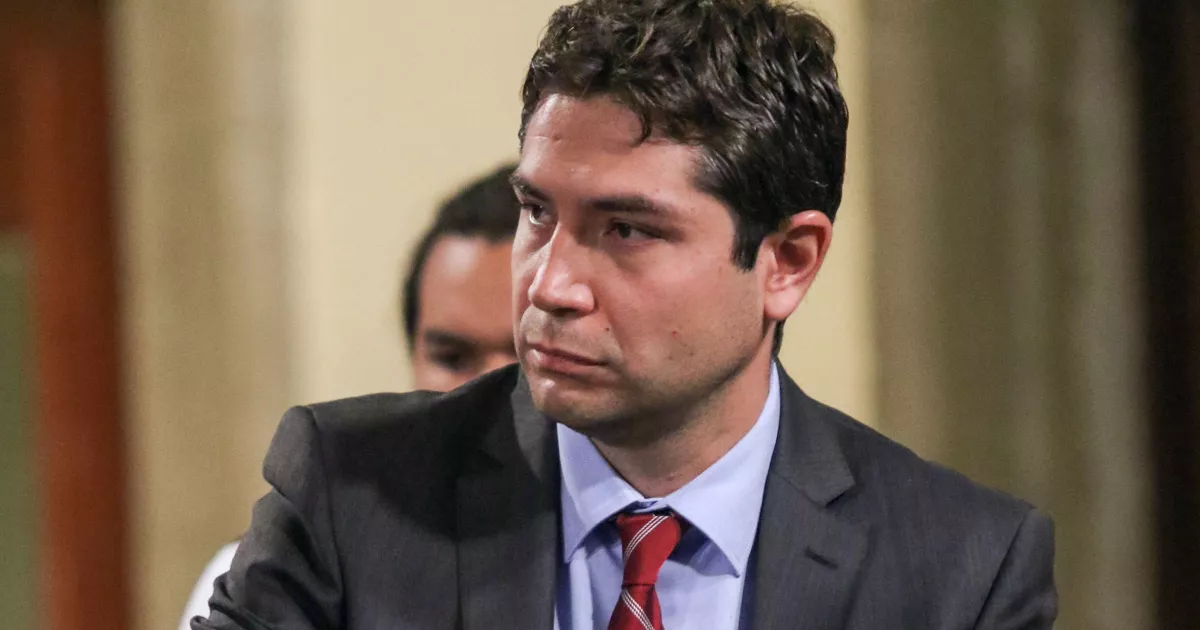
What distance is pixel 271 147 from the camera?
2.32 meters

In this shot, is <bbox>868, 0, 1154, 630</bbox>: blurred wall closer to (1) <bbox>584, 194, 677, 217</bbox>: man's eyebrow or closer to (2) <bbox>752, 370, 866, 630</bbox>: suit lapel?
(2) <bbox>752, 370, 866, 630</bbox>: suit lapel

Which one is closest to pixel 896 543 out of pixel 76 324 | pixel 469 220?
pixel 469 220

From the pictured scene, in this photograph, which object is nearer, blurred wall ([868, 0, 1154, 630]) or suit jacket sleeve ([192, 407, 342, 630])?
suit jacket sleeve ([192, 407, 342, 630])

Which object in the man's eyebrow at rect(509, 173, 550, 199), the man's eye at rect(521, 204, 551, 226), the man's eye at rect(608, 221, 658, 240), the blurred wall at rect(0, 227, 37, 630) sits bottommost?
the blurred wall at rect(0, 227, 37, 630)

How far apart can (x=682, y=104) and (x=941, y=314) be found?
1297 mm

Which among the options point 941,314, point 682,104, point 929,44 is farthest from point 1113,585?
point 682,104

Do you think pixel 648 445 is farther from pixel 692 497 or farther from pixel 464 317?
pixel 464 317

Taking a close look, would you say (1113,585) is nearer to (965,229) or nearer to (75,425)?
(965,229)

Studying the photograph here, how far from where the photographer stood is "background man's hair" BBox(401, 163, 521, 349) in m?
2.00

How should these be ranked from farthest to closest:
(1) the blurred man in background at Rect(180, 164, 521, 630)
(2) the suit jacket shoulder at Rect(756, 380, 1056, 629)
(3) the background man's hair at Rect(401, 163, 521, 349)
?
(3) the background man's hair at Rect(401, 163, 521, 349), (1) the blurred man in background at Rect(180, 164, 521, 630), (2) the suit jacket shoulder at Rect(756, 380, 1056, 629)

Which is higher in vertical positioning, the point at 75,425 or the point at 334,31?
the point at 334,31

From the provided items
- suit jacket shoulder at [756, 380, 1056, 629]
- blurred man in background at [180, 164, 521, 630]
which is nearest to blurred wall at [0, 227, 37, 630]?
blurred man in background at [180, 164, 521, 630]

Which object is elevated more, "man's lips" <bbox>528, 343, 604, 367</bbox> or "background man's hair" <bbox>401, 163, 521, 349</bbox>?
"background man's hair" <bbox>401, 163, 521, 349</bbox>

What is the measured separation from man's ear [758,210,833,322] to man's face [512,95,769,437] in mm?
88
